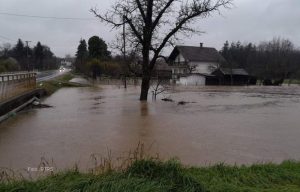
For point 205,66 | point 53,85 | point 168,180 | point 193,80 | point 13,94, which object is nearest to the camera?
point 168,180

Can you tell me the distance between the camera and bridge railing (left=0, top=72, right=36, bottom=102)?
21698 mm

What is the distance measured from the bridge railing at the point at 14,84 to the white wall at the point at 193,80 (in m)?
44.0

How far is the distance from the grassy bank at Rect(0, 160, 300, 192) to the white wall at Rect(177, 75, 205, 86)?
222 feet

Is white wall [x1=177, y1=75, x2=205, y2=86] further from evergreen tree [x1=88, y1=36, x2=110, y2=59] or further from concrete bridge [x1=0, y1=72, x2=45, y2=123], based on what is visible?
concrete bridge [x1=0, y1=72, x2=45, y2=123]

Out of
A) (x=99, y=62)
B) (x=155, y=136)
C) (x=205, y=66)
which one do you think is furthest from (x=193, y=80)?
(x=155, y=136)

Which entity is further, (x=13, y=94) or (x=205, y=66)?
(x=205, y=66)

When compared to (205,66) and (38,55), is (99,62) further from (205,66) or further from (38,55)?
(38,55)

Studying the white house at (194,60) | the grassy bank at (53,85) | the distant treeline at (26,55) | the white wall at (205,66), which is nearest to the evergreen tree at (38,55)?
the distant treeline at (26,55)

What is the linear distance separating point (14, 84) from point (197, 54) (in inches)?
2481

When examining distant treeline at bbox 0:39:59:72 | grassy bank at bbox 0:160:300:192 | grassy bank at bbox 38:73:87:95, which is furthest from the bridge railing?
distant treeline at bbox 0:39:59:72

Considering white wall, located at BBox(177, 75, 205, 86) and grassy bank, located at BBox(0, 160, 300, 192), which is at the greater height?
grassy bank, located at BBox(0, 160, 300, 192)

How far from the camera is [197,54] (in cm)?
8544

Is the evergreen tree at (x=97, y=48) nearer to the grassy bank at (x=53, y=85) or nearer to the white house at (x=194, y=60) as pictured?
the white house at (x=194, y=60)

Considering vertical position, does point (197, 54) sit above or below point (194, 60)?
above
